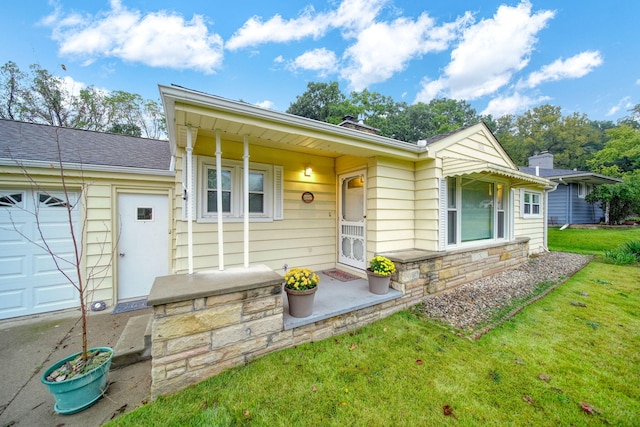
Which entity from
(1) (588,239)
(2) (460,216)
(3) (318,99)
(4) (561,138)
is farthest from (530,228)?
(4) (561,138)

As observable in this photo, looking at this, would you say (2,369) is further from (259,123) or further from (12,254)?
(259,123)

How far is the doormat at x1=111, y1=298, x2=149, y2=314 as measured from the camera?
4.04 metres

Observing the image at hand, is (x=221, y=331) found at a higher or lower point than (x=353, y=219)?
lower

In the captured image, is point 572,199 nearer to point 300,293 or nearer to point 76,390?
point 300,293

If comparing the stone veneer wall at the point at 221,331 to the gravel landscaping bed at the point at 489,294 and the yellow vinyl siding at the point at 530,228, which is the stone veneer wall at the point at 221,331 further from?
the yellow vinyl siding at the point at 530,228

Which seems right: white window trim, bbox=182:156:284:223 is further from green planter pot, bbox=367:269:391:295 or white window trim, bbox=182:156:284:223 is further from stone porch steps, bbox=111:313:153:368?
green planter pot, bbox=367:269:391:295

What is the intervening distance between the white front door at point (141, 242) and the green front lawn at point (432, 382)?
10.5 feet

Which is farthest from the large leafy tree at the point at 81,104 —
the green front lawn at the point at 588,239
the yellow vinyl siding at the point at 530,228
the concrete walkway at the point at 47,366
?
the green front lawn at the point at 588,239

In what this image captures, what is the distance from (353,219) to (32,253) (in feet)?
18.3

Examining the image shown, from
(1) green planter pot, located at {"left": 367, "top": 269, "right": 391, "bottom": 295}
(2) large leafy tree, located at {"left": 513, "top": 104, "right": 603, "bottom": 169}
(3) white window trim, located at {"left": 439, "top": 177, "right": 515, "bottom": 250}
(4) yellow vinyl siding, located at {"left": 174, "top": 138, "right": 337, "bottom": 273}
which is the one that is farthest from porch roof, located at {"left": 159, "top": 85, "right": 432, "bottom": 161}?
(2) large leafy tree, located at {"left": 513, "top": 104, "right": 603, "bottom": 169}

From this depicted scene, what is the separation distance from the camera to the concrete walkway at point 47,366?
1985mm

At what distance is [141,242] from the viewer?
450 cm

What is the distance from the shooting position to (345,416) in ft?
6.28

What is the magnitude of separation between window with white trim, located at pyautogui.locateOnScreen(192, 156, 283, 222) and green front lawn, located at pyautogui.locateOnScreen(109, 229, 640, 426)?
94.9 inches
